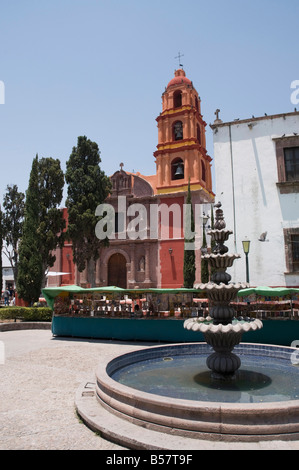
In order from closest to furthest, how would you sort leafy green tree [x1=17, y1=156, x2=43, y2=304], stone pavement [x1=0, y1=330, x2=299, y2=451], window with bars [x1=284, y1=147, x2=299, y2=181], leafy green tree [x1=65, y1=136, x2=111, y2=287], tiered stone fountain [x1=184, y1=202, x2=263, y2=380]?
stone pavement [x1=0, y1=330, x2=299, y2=451], tiered stone fountain [x1=184, y1=202, x2=263, y2=380], window with bars [x1=284, y1=147, x2=299, y2=181], leafy green tree [x1=17, y1=156, x2=43, y2=304], leafy green tree [x1=65, y1=136, x2=111, y2=287]

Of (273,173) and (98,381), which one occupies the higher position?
(273,173)

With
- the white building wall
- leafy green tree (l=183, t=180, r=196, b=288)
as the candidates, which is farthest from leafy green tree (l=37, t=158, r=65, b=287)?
the white building wall

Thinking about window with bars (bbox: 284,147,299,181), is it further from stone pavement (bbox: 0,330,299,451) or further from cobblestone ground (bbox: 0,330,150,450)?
cobblestone ground (bbox: 0,330,150,450)

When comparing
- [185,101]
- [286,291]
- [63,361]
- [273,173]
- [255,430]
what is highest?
[185,101]

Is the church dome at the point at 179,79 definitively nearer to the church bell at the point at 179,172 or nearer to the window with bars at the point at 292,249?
the church bell at the point at 179,172

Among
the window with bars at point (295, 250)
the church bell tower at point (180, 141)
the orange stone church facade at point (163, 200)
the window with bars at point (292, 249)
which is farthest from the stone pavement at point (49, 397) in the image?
the church bell tower at point (180, 141)

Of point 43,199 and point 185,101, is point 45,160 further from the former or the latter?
point 185,101

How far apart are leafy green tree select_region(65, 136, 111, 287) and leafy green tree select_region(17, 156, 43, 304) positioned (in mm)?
2837

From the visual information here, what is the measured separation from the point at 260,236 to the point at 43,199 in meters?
14.2

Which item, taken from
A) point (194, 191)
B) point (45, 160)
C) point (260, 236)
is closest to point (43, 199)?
point (45, 160)

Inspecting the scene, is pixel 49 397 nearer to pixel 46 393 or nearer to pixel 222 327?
pixel 46 393

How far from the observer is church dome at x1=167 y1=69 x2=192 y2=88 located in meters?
29.5

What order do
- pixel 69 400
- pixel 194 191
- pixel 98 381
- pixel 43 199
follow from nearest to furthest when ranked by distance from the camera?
pixel 98 381 → pixel 69 400 → pixel 43 199 → pixel 194 191

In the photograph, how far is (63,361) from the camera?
941cm
